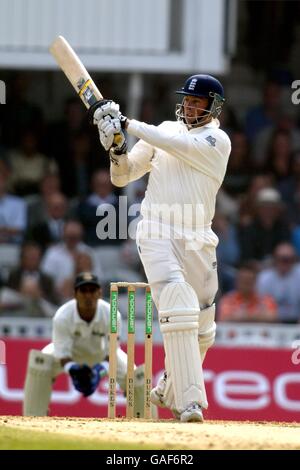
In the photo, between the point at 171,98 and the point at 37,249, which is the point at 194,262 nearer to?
the point at 37,249

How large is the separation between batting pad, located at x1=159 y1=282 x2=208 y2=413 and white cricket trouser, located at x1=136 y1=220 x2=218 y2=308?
0.33ft

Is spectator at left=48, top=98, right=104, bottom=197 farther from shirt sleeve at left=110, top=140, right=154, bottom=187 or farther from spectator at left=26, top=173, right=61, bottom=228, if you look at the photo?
shirt sleeve at left=110, top=140, right=154, bottom=187

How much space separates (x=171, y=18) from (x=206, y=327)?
18.5 feet

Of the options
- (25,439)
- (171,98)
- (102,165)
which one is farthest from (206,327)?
(171,98)

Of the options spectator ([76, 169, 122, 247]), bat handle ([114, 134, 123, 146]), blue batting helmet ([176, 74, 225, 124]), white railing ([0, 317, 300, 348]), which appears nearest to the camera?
bat handle ([114, 134, 123, 146])

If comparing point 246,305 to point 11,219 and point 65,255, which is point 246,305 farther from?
point 11,219

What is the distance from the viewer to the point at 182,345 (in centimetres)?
829

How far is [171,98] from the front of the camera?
14695mm

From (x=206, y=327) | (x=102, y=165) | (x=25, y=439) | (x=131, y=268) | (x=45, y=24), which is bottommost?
(x=25, y=439)

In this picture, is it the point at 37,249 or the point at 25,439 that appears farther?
the point at 37,249

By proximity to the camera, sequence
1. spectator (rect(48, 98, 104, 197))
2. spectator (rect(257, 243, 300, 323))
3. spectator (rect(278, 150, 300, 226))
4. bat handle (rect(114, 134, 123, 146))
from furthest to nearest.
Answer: spectator (rect(48, 98, 104, 197)) → spectator (rect(278, 150, 300, 226)) → spectator (rect(257, 243, 300, 323)) → bat handle (rect(114, 134, 123, 146))

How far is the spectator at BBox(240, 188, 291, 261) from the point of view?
13258 mm

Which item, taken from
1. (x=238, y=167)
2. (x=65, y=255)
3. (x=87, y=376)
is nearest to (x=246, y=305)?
(x=65, y=255)

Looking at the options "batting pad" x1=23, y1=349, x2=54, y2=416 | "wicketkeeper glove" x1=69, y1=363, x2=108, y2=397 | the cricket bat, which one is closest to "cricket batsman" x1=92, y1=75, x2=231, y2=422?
the cricket bat
